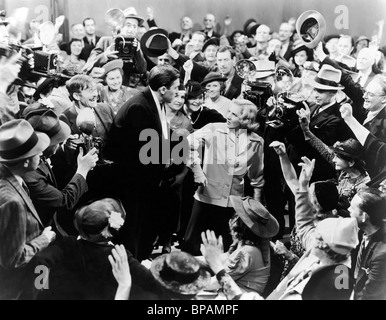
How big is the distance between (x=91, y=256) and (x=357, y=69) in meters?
2.06

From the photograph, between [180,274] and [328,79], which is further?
[328,79]

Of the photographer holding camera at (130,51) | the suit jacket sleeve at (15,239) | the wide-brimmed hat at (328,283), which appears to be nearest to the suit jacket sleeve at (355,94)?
the wide-brimmed hat at (328,283)

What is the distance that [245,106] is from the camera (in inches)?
168

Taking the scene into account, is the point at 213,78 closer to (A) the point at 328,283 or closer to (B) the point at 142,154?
(B) the point at 142,154

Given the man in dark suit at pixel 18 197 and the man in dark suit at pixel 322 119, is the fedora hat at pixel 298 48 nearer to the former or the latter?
the man in dark suit at pixel 322 119

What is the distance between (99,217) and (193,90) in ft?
3.21

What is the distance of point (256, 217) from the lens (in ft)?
13.9

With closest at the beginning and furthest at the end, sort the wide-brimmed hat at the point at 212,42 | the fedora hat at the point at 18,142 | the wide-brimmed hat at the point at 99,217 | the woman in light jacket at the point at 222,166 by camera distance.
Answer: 1. the fedora hat at the point at 18,142
2. the wide-brimmed hat at the point at 99,217
3. the woman in light jacket at the point at 222,166
4. the wide-brimmed hat at the point at 212,42

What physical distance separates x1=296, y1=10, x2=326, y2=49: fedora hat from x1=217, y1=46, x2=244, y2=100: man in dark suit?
45cm

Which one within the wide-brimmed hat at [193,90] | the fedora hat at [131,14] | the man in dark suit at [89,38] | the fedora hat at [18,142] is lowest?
the fedora hat at [18,142]

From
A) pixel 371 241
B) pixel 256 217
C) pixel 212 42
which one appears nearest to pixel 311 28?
pixel 212 42

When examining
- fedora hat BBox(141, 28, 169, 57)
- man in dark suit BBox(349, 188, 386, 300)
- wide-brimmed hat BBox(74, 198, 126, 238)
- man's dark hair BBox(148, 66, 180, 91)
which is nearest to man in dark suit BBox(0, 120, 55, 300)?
wide-brimmed hat BBox(74, 198, 126, 238)

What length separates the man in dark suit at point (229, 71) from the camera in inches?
169
